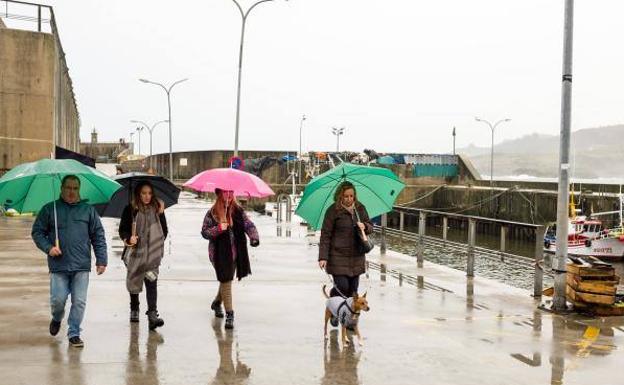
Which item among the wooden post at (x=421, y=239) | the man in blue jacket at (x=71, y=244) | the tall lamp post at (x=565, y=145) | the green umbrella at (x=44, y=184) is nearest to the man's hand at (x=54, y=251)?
the man in blue jacket at (x=71, y=244)

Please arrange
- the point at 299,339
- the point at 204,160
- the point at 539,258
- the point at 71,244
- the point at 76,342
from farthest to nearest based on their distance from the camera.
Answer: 1. the point at 204,160
2. the point at 539,258
3. the point at 299,339
4. the point at 76,342
5. the point at 71,244

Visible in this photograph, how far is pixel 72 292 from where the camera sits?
750 centimetres

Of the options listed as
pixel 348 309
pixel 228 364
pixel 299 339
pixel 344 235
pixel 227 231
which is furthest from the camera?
pixel 227 231

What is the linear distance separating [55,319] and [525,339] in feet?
17.5

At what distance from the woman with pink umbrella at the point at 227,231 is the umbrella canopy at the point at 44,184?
1.13m

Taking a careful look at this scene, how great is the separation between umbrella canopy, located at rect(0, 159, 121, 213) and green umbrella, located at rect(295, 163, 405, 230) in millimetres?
2296

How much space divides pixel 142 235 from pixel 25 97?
83.8 ft

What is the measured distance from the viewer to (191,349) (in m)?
7.55

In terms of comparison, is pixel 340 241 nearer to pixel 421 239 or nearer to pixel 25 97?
pixel 421 239

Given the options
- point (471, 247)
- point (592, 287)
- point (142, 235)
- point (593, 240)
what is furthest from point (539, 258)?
point (593, 240)

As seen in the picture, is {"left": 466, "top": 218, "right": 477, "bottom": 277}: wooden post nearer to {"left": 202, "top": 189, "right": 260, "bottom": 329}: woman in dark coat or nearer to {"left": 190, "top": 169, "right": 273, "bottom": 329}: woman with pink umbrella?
{"left": 190, "top": 169, "right": 273, "bottom": 329}: woman with pink umbrella

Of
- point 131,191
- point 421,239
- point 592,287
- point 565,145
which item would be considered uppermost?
point 565,145

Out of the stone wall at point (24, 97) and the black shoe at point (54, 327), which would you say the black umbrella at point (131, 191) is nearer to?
the black shoe at point (54, 327)

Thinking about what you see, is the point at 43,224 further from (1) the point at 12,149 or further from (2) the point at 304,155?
(2) the point at 304,155
